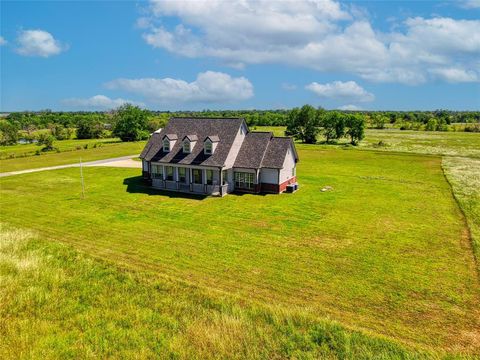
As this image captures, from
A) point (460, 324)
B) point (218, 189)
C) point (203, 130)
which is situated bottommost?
point (460, 324)

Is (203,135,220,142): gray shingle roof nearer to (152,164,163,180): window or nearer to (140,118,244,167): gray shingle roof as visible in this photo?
(140,118,244,167): gray shingle roof

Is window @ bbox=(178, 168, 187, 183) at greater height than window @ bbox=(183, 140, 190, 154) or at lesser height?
lesser

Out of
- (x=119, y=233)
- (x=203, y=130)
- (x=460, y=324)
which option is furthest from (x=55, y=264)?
(x=203, y=130)

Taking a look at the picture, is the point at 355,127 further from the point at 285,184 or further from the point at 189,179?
the point at 189,179

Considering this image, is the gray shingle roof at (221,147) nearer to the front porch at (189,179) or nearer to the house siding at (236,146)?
the house siding at (236,146)

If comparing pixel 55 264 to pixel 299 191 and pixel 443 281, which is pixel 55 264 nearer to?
pixel 443 281

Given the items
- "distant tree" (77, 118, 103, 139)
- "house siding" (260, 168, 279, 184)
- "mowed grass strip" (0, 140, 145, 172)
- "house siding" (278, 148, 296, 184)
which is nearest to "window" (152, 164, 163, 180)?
"house siding" (260, 168, 279, 184)
